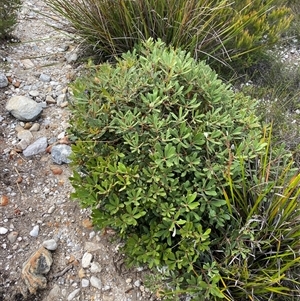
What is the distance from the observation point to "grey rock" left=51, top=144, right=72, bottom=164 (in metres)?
2.54

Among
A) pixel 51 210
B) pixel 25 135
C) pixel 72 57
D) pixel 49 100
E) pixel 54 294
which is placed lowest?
pixel 54 294

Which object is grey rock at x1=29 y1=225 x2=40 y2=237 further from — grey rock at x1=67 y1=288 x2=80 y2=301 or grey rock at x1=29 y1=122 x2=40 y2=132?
grey rock at x1=29 y1=122 x2=40 y2=132

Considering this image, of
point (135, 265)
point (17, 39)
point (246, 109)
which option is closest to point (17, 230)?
point (135, 265)

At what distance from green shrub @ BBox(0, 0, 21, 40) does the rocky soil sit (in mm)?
125

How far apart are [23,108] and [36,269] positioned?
117 centimetres

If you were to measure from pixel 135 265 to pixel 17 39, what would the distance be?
2221 millimetres

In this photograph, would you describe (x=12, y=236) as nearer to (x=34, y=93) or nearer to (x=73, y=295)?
(x=73, y=295)

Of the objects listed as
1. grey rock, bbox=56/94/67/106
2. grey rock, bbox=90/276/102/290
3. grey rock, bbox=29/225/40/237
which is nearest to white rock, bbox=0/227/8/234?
grey rock, bbox=29/225/40/237

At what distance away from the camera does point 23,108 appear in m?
2.74

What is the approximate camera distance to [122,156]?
6.21ft

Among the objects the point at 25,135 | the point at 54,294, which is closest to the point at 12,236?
the point at 54,294

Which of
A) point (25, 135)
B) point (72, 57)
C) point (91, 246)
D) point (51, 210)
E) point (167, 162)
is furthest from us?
point (72, 57)

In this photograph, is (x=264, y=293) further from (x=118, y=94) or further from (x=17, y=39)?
(x=17, y=39)

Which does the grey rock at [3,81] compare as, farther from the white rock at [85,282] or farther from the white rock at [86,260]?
the white rock at [85,282]
